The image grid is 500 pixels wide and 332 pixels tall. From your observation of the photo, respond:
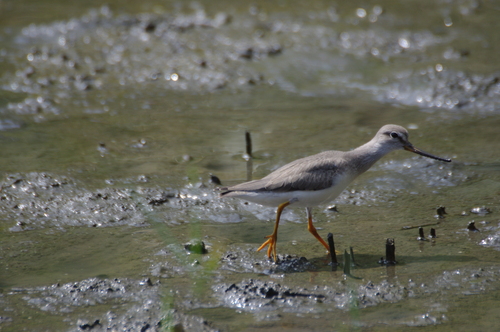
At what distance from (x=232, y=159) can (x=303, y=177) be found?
2156 millimetres

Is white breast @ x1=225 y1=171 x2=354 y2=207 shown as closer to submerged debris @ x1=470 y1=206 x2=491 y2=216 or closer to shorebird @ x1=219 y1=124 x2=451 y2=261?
shorebird @ x1=219 y1=124 x2=451 y2=261

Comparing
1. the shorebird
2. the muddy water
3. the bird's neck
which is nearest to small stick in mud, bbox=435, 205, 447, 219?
the muddy water

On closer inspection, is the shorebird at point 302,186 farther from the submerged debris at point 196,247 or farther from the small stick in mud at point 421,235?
the small stick in mud at point 421,235

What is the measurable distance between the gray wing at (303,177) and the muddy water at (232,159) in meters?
0.58

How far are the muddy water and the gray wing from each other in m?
0.58

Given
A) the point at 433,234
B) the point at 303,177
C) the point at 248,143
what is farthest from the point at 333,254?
Result: the point at 248,143

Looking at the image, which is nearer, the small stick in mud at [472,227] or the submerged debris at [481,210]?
the small stick in mud at [472,227]

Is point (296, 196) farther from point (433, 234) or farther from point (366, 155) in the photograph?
point (433, 234)

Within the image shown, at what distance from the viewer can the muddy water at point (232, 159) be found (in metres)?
4.18

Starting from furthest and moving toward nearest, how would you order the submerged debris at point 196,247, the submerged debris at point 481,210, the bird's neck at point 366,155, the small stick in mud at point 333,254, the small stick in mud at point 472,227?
the submerged debris at point 481,210 < the bird's neck at point 366,155 < the small stick in mud at point 472,227 < the submerged debris at point 196,247 < the small stick in mud at point 333,254

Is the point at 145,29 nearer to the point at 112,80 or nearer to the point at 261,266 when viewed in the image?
the point at 112,80

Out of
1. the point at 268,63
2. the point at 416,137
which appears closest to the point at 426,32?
the point at 268,63

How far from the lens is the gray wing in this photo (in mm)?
4918

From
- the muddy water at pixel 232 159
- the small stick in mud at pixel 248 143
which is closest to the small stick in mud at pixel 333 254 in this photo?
the muddy water at pixel 232 159
